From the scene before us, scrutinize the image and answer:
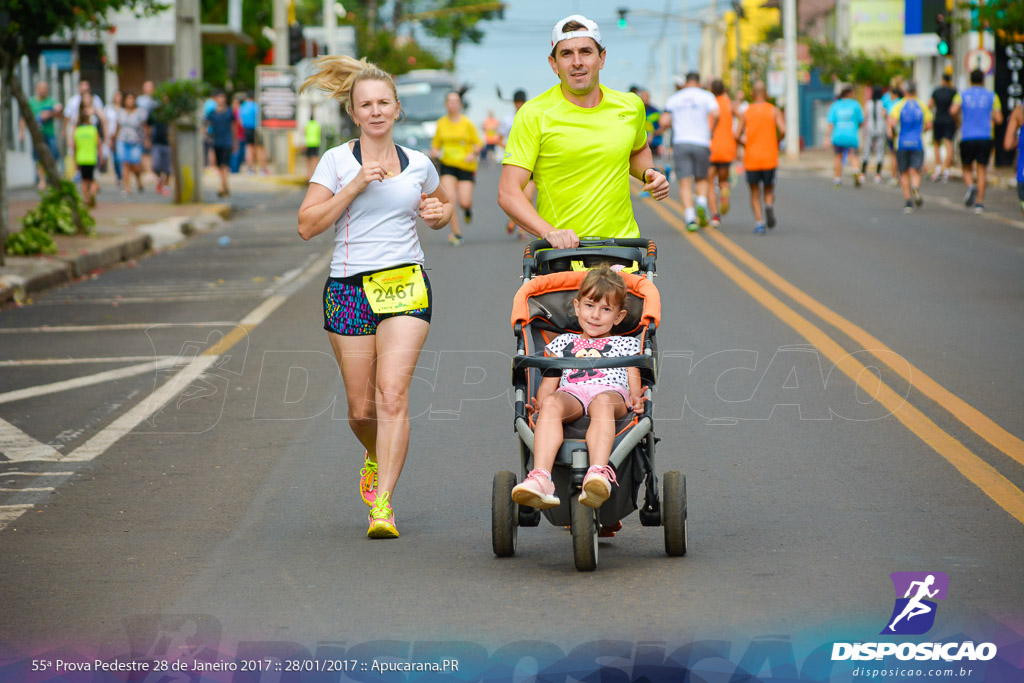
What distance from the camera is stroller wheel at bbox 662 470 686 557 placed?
5.53 meters

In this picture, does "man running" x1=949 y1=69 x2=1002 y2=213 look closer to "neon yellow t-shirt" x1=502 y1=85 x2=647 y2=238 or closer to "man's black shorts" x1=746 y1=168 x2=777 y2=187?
"man's black shorts" x1=746 y1=168 x2=777 y2=187

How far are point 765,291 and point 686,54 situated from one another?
91.3 m

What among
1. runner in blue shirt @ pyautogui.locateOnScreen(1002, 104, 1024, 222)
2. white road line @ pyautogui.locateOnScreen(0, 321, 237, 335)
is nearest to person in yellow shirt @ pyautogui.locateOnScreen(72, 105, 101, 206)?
white road line @ pyautogui.locateOnScreen(0, 321, 237, 335)

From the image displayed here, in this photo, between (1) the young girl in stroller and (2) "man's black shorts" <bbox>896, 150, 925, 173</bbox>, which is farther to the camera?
(2) "man's black shorts" <bbox>896, 150, 925, 173</bbox>

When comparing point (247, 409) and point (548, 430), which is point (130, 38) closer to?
point (247, 409)

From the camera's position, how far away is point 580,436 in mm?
5582

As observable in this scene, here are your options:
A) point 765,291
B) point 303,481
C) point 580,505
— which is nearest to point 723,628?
point 580,505

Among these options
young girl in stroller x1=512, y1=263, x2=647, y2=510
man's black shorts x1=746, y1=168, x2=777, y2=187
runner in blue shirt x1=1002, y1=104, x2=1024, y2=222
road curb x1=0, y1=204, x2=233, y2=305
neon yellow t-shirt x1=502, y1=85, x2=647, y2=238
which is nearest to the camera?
young girl in stroller x1=512, y1=263, x2=647, y2=510

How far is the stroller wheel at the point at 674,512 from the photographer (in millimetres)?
5527

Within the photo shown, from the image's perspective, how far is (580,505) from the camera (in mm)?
5305

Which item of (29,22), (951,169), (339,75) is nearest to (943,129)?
(951,169)

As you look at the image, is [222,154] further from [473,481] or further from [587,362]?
[587,362]

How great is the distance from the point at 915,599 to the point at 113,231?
A: 17.9 m

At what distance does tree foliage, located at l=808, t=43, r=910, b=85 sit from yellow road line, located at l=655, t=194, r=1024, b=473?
111 feet
